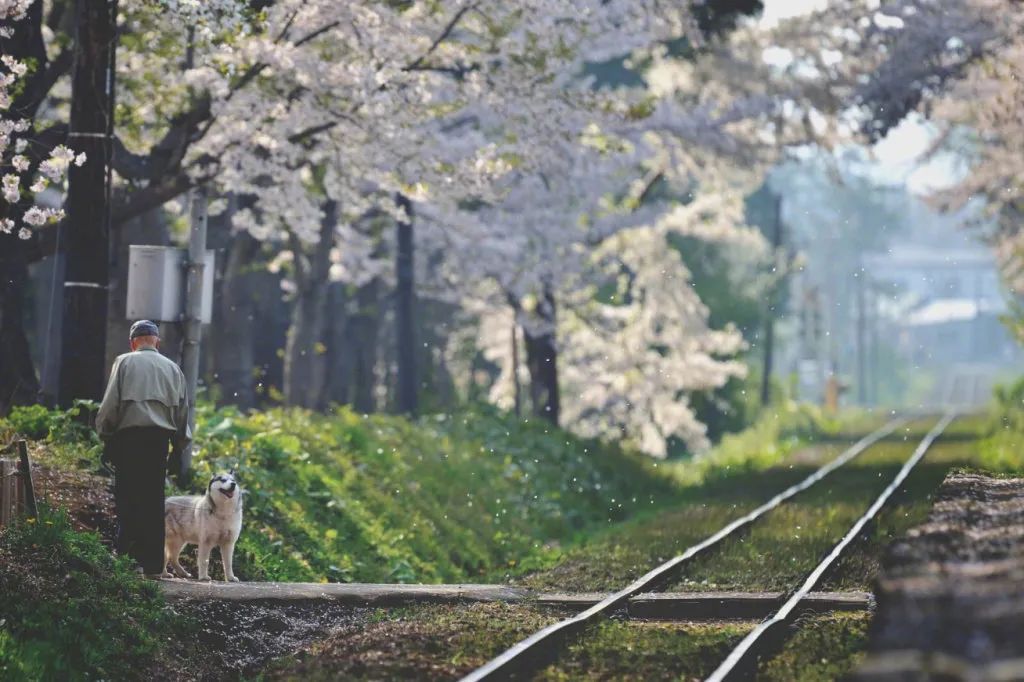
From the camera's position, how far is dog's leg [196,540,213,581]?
14055 millimetres

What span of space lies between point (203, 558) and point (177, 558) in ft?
0.91

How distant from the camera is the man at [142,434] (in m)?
13.2

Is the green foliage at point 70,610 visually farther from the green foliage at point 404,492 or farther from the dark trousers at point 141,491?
the green foliage at point 404,492

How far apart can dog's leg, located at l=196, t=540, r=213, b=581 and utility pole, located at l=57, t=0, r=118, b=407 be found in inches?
160

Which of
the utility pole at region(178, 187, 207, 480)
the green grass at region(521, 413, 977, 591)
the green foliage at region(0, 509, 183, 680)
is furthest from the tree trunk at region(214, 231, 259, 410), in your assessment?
the green foliage at region(0, 509, 183, 680)

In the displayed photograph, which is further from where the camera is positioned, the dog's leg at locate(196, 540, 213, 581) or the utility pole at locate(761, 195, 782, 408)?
the utility pole at locate(761, 195, 782, 408)

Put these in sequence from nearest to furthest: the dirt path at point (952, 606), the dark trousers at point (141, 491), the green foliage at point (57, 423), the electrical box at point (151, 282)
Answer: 1. the dirt path at point (952, 606)
2. the dark trousers at point (141, 491)
3. the electrical box at point (151, 282)
4. the green foliage at point (57, 423)

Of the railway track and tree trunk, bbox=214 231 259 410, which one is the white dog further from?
tree trunk, bbox=214 231 259 410

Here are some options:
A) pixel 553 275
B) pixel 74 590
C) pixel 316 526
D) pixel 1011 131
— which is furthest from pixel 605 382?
pixel 74 590

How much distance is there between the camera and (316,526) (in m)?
18.5

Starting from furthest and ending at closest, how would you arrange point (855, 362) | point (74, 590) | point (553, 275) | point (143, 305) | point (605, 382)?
1. point (855, 362)
2. point (605, 382)
3. point (553, 275)
4. point (143, 305)
5. point (74, 590)

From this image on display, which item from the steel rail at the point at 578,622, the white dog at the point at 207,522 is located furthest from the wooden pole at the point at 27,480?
the steel rail at the point at 578,622

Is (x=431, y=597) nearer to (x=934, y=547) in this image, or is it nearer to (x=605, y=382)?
(x=934, y=547)

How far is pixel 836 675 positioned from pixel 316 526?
8814 millimetres
